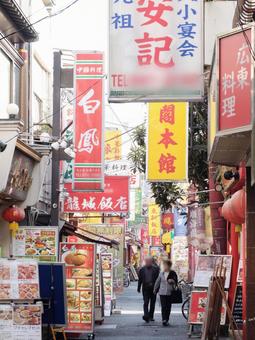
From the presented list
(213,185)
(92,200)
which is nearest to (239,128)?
(213,185)

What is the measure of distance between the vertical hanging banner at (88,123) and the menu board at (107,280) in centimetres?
668

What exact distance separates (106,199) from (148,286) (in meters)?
4.25

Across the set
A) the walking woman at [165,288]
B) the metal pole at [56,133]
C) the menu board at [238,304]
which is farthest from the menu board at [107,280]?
the menu board at [238,304]

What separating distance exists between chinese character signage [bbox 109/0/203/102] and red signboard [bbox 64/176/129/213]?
515 inches

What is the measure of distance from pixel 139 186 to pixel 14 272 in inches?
1494

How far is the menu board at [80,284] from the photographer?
15.8m

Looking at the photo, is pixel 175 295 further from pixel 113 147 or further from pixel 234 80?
pixel 113 147

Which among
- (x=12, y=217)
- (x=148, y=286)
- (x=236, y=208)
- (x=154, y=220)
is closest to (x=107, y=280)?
(x=148, y=286)

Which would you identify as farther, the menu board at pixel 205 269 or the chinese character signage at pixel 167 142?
the chinese character signage at pixel 167 142

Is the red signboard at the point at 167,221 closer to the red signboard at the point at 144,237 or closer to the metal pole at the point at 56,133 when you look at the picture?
the metal pole at the point at 56,133

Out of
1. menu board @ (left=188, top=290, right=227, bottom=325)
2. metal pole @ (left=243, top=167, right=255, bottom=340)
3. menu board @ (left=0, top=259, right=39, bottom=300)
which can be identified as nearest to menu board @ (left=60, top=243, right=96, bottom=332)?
menu board @ (left=188, top=290, right=227, bottom=325)

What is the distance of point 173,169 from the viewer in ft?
62.8

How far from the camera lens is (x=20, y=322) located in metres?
11.7

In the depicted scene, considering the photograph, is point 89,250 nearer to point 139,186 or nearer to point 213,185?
point 213,185
